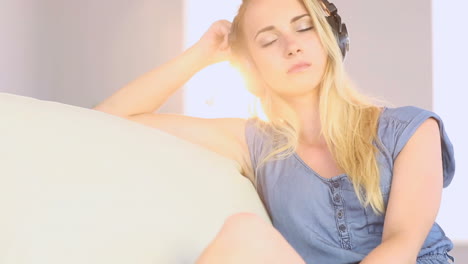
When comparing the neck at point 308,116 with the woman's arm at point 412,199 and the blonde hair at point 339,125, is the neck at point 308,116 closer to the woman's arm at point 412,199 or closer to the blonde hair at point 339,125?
the blonde hair at point 339,125

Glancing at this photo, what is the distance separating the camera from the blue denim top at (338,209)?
1.33m

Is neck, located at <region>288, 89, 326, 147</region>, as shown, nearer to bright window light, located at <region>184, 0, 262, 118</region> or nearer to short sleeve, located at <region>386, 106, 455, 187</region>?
short sleeve, located at <region>386, 106, 455, 187</region>

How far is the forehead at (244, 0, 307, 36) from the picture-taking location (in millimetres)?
1483

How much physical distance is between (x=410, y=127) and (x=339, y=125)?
6.5 inches

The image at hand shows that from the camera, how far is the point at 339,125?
1.46m

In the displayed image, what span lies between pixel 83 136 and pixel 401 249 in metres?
0.56

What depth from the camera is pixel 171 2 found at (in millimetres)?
2197

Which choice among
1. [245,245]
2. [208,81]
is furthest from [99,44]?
[245,245]

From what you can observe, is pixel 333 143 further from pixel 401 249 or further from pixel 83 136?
pixel 83 136

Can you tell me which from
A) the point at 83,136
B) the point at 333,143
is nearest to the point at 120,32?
the point at 333,143

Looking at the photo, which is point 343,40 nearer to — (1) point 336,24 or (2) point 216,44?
(1) point 336,24

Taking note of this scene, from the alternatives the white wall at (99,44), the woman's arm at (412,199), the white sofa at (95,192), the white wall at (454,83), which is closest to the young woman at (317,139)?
the woman's arm at (412,199)

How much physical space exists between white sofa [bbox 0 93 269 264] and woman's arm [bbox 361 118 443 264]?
0.29 metres

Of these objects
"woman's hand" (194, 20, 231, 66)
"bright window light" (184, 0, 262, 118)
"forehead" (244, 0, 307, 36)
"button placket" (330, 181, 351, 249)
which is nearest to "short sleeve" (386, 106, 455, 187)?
"button placket" (330, 181, 351, 249)
